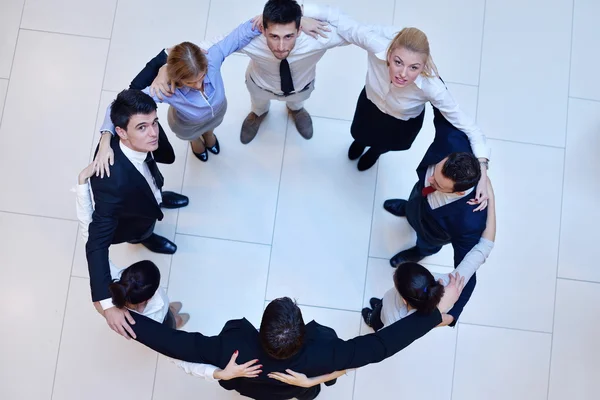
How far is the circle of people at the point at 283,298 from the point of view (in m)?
1.99

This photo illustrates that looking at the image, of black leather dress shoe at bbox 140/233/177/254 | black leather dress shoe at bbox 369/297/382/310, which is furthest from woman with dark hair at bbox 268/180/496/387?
black leather dress shoe at bbox 140/233/177/254

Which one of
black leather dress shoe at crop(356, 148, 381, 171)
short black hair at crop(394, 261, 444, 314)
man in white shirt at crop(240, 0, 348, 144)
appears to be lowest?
short black hair at crop(394, 261, 444, 314)

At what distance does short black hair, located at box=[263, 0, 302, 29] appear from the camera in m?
2.08

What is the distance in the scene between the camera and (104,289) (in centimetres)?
212

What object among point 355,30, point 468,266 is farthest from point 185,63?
point 468,266

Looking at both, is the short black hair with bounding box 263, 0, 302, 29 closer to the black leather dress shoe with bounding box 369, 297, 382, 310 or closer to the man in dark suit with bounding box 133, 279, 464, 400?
the man in dark suit with bounding box 133, 279, 464, 400

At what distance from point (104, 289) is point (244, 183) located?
48.0 inches

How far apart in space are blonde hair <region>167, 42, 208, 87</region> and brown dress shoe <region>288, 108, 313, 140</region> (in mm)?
1080

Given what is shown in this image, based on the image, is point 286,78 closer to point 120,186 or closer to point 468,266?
point 120,186

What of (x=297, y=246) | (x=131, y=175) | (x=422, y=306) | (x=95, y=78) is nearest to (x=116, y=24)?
(x=95, y=78)

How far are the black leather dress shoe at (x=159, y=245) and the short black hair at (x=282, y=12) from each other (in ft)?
4.71

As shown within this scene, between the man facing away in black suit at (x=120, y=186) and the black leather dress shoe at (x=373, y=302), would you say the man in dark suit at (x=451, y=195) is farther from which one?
the man facing away in black suit at (x=120, y=186)

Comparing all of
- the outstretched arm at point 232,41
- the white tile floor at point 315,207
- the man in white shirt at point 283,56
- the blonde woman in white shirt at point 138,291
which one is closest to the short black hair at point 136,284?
the blonde woman in white shirt at point 138,291

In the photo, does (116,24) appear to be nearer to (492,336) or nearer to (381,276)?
(381,276)
